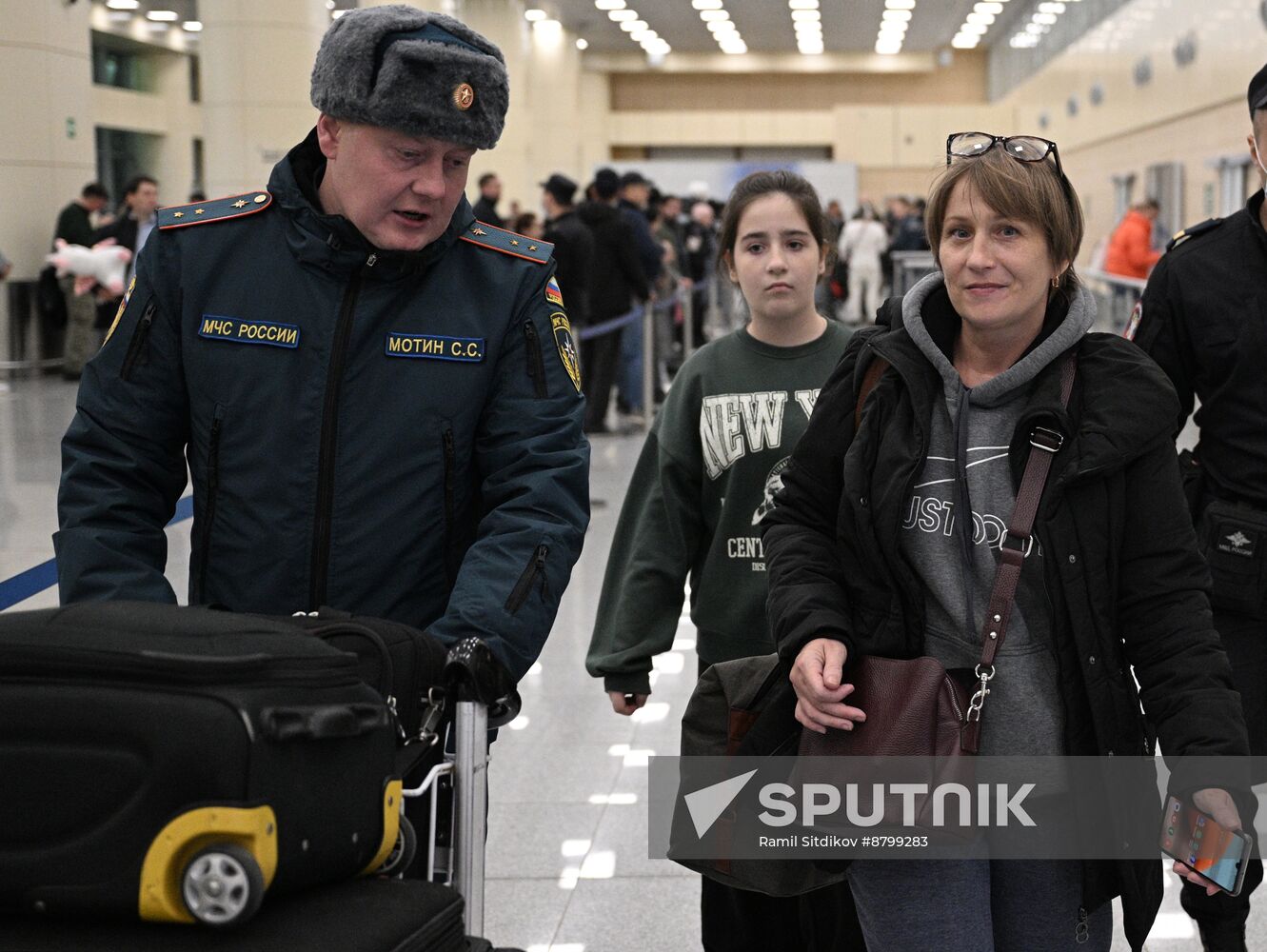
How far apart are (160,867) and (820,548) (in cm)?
108

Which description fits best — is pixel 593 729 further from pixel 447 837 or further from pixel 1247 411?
pixel 447 837

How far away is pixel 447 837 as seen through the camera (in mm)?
1663

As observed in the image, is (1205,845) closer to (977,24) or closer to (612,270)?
(612,270)

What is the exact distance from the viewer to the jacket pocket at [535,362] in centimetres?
197

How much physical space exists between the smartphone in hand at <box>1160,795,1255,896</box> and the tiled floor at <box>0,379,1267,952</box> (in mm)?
1443

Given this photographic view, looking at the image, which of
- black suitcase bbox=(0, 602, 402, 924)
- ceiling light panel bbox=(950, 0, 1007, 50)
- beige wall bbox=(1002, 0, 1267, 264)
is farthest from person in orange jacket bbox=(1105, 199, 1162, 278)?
ceiling light panel bbox=(950, 0, 1007, 50)

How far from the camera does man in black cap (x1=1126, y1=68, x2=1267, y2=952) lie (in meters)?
2.81

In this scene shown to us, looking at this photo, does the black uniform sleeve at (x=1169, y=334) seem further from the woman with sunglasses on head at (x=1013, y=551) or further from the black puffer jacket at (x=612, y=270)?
the black puffer jacket at (x=612, y=270)

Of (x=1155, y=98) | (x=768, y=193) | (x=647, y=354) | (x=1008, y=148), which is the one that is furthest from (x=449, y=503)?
(x=1155, y=98)

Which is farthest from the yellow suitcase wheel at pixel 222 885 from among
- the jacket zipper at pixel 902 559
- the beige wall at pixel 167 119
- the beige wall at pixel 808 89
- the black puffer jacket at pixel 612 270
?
the beige wall at pixel 808 89

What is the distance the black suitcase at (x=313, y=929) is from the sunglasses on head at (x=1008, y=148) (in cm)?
119

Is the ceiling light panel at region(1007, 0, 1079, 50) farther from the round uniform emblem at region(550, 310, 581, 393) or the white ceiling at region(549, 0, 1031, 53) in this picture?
the round uniform emblem at region(550, 310, 581, 393)

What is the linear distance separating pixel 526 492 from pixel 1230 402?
61.8 inches

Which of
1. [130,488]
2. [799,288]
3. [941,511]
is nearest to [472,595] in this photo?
[130,488]
